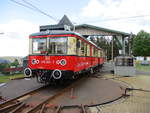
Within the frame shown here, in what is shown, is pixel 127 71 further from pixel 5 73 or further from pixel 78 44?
pixel 5 73

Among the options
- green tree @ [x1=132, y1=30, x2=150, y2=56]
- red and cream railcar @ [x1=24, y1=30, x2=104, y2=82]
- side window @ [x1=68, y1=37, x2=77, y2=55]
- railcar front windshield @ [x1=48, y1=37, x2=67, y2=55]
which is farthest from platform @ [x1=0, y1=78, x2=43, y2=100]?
green tree @ [x1=132, y1=30, x2=150, y2=56]

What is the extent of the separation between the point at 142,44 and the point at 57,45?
3895 cm

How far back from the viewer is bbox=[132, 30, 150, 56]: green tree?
129ft

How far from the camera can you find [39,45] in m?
6.91

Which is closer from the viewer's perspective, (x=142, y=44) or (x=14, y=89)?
(x=14, y=89)

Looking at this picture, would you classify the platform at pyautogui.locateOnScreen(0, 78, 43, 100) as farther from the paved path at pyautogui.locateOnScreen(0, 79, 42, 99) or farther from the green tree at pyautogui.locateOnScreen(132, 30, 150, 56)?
the green tree at pyautogui.locateOnScreen(132, 30, 150, 56)

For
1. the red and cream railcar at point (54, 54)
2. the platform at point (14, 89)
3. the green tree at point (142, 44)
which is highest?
the green tree at point (142, 44)

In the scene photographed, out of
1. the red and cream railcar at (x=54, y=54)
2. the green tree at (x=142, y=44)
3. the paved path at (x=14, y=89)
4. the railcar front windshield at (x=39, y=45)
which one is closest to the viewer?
the paved path at (x=14, y=89)

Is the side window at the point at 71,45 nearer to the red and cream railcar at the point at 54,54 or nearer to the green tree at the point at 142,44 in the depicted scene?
the red and cream railcar at the point at 54,54

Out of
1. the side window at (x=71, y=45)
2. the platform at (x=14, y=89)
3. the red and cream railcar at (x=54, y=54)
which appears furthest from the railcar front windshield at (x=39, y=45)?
the platform at (x=14, y=89)

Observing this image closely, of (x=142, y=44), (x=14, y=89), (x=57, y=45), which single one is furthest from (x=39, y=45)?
(x=142, y=44)

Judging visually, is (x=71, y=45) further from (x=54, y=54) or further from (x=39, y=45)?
(x=39, y=45)

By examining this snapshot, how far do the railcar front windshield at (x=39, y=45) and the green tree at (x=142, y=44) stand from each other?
38991mm

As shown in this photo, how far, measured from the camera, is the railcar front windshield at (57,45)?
6.47m
